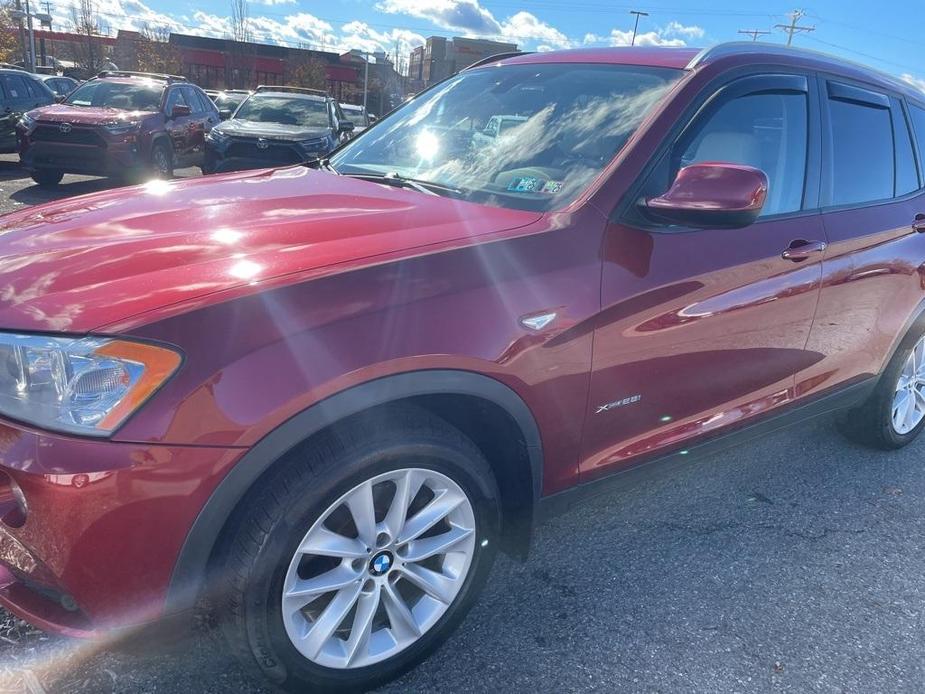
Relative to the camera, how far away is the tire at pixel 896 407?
359cm

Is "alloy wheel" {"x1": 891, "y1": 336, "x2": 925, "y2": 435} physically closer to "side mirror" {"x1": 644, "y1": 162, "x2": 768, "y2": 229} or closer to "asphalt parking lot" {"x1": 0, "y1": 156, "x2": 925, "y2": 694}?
"asphalt parking lot" {"x1": 0, "y1": 156, "x2": 925, "y2": 694}

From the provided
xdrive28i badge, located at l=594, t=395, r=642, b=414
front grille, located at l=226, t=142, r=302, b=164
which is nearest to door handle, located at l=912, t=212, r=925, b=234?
xdrive28i badge, located at l=594, t=395, r=642, b=414

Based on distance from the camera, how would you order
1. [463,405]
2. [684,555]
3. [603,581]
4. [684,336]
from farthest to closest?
[684,555] → [603,581] → [684,336] → [463,405]

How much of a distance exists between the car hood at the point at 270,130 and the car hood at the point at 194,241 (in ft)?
24.0

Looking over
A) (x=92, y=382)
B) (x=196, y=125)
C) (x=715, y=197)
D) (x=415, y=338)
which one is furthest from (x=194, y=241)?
(x=196, y=125)

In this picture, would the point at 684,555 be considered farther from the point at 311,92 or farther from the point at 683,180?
the point at 311,92

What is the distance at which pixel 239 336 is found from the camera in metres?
1.57

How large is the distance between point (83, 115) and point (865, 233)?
9914 millimetres

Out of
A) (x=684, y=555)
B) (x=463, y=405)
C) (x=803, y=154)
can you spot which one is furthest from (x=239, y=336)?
(x=803, y=154)

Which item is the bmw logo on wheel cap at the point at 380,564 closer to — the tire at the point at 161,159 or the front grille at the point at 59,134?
the front grille at the point at 59,134

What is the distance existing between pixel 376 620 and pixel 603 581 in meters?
0.94

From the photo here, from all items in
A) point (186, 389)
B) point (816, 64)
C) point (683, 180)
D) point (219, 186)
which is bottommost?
point (186, 389)

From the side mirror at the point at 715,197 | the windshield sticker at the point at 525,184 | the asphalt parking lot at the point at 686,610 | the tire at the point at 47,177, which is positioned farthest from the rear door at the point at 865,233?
the tire at the point at 47,177

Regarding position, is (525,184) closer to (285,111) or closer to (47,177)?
(285,111)
